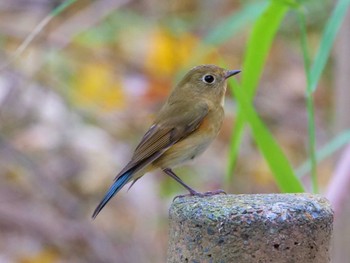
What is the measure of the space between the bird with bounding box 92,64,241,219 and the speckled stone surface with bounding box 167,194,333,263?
1072mm

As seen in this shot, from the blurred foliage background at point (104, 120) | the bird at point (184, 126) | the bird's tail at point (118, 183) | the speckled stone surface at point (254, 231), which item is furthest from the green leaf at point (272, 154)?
the blurred foliage background at point (104, 120)

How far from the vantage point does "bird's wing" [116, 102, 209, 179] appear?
125 inches

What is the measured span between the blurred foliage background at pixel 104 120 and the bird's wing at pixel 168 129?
2271 mm

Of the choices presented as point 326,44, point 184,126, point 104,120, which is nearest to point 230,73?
point 184,126

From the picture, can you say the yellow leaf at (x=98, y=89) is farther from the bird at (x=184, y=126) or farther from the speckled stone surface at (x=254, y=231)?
the speckled stone surface at (x=254, y=231)

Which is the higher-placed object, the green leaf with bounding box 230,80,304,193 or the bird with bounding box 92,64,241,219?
the bird with bounding box 92,64,241,219

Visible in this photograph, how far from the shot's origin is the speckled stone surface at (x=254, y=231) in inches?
74.8

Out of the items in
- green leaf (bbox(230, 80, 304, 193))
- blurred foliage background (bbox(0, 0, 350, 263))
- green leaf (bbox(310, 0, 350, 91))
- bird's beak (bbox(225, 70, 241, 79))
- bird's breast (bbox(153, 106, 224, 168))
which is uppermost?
blurred foliage background (bbox(0, 0, 350, 263))

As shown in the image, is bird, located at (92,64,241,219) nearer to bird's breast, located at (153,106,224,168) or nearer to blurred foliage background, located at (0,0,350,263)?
bird's breast, located at (153,106,224,168)

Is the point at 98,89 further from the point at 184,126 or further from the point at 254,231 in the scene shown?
the point at 254,231

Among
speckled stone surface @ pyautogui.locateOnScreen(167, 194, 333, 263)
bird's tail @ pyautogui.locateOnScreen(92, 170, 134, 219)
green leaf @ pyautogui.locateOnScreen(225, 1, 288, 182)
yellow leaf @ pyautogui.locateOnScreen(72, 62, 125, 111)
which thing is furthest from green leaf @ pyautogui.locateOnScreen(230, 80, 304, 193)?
yellow leaf @ pyautogui.locateOnScreen(72, 62, 125, 111)

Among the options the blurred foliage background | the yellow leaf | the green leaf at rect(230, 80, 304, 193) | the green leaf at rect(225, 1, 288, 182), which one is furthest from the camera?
the yellow leaf

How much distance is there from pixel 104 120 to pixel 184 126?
11.3ft

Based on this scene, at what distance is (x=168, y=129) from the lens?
331cm
